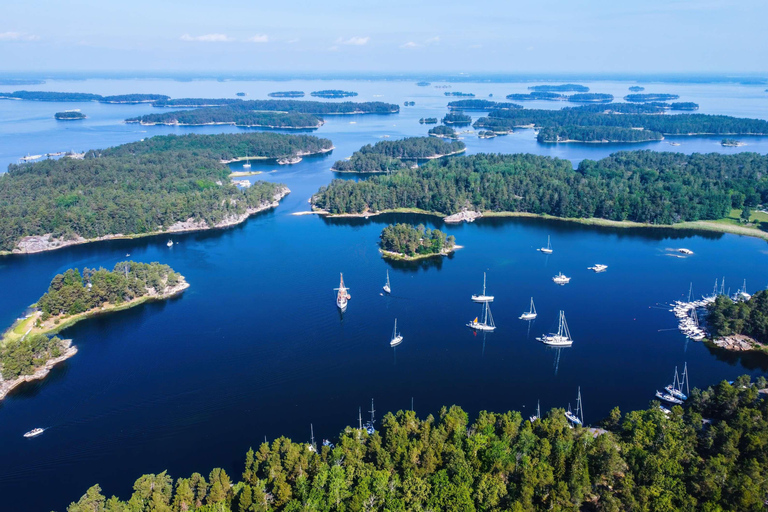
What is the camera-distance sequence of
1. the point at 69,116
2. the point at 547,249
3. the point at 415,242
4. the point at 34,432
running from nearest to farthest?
the point at 34,432 → the point at 415,242 → the point at 547,249 → the point at 69,116

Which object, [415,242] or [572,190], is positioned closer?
[415,242]

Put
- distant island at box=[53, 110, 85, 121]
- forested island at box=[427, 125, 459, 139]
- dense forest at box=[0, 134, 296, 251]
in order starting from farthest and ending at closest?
distant island at box=[53, 110, 85, 121] < forested island at box=[427, 125, 459, 139] < dense forest at box=[0, 134, 296, 251]

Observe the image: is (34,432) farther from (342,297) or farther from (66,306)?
(342,297)

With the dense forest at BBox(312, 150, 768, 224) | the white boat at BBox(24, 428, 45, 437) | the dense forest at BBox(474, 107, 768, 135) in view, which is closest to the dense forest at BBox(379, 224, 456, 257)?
the dense forest at BBox(312, 150, 768, 224)

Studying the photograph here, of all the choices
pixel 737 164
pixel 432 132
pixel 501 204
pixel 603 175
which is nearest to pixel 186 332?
pixel 501 204

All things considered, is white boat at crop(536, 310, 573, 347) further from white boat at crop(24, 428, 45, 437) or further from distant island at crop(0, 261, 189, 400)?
white boat at crop(24, 428, 45, 437)

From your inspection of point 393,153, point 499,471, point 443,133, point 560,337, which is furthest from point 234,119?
point 499,471

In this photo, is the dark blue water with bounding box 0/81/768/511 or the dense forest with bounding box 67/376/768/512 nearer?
the dense forest with bounding box 67/376/768/512
